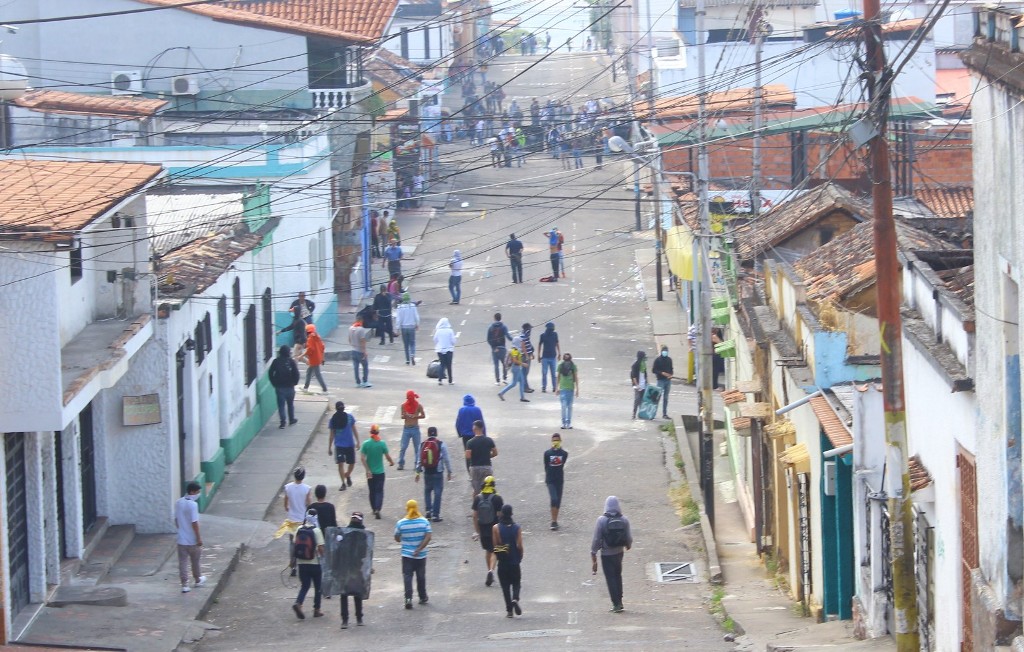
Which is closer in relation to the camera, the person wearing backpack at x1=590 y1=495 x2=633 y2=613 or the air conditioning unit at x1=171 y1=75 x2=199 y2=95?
the person wearing backpack at x1=590 y1=495 x2=633 y2=613

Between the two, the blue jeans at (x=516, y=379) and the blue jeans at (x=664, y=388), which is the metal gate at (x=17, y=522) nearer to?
the blue jeans at (x=664, y=388)

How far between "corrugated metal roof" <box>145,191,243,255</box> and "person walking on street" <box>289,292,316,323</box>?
7.83 ft

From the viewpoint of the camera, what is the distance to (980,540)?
11156 mm

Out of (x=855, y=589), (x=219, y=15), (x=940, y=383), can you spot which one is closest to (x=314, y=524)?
(x=855, y=589)

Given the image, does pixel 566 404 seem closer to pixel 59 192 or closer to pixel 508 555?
pixel 508 555

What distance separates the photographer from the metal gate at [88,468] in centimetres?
1930

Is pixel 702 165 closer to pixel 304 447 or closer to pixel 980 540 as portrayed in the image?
pixel 304 447

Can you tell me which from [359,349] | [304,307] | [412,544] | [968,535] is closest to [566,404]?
[359,349]

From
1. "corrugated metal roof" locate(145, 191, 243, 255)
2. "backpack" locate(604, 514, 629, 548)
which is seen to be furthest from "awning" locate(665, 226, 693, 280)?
"backpack" locate(604, 514, 629, 548)

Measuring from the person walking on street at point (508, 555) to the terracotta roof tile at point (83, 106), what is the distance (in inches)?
726

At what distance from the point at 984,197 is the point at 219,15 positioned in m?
31.3

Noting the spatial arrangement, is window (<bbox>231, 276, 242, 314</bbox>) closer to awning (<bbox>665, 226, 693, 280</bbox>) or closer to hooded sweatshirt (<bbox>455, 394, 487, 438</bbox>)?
hooded sweatshirt (<bbox>455, 394, 487, 438</bbox>)

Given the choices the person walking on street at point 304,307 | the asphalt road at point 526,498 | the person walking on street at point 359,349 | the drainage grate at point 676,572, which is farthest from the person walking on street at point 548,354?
the drainage grate at point 676,572

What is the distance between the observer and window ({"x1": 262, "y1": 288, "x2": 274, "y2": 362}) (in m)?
28.6
